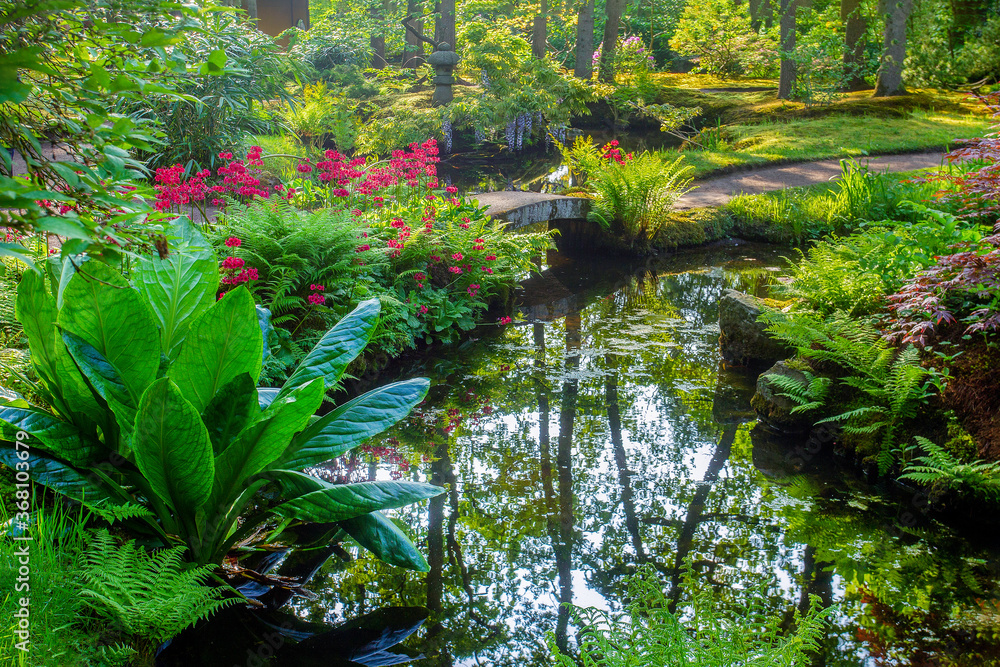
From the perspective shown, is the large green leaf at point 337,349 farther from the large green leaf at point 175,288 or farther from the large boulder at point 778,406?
the large boulder at point 778,406

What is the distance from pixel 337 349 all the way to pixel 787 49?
15875 millimetres

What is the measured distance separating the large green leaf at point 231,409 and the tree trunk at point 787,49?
15.9 meters

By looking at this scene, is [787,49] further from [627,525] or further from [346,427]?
[346,427]

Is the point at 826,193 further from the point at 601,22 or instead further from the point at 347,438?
the point at 601,22

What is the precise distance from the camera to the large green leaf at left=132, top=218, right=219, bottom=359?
2.67m

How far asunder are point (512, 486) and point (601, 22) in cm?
2591

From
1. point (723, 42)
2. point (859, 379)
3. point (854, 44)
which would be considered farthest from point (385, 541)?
point (723, 42)

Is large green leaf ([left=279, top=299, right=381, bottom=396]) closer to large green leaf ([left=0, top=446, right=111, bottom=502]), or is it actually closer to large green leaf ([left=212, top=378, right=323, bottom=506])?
large green leaf ([left=212, top=378, right=323, bottom=506])

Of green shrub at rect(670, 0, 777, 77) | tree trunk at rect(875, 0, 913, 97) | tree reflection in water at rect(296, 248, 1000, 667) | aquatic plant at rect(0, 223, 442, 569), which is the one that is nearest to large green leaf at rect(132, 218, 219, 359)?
aquatic plant at rect(0, 223, 442, 569)

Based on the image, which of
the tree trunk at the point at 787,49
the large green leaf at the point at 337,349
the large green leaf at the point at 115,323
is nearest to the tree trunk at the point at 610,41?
the tree trunk at the point at 787,49

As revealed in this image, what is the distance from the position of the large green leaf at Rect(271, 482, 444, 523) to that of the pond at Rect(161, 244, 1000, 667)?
1.40 feet

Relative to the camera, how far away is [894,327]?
13.9 ft

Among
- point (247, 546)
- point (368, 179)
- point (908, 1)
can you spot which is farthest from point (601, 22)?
point (247, 546)

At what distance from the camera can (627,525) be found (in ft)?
10.5
